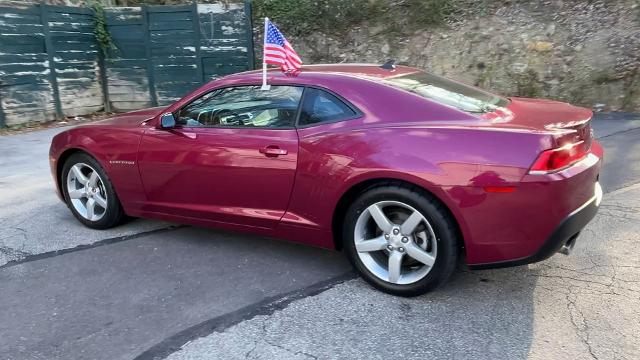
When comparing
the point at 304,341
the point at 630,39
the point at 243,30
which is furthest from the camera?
the point at 243,30

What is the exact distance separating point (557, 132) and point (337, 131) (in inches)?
52.9

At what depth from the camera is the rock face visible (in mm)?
9727

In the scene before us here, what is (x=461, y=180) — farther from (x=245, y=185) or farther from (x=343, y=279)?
(x=245, y=185)

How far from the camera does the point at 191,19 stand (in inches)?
450

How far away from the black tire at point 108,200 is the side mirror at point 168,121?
0.84m

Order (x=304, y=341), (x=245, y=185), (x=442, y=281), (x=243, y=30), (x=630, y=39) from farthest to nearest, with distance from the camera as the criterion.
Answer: (x=243, y=30) < (x=630, y=39) < (x=245, y=185) < (x=442, y=281) < (x=304, y=341)

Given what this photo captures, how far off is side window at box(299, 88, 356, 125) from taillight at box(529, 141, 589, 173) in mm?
1229

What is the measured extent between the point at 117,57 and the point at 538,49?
8603 mm

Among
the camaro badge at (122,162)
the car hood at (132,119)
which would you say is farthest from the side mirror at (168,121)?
the camaro badge at (122,162)

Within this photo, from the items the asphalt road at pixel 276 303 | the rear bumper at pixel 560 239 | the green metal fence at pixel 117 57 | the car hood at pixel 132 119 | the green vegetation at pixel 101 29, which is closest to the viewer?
the asphalt road at pixel 276 303

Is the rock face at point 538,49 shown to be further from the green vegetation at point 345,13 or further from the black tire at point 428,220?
the black tire at point 428,220

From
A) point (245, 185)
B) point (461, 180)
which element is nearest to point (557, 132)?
point (461, 180)

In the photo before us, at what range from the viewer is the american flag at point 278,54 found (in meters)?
4.24

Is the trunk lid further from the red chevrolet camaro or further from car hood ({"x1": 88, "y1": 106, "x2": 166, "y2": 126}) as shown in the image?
car hood ({"x1": 88, "y1": 106, "x2": 166, "y2": 126})
